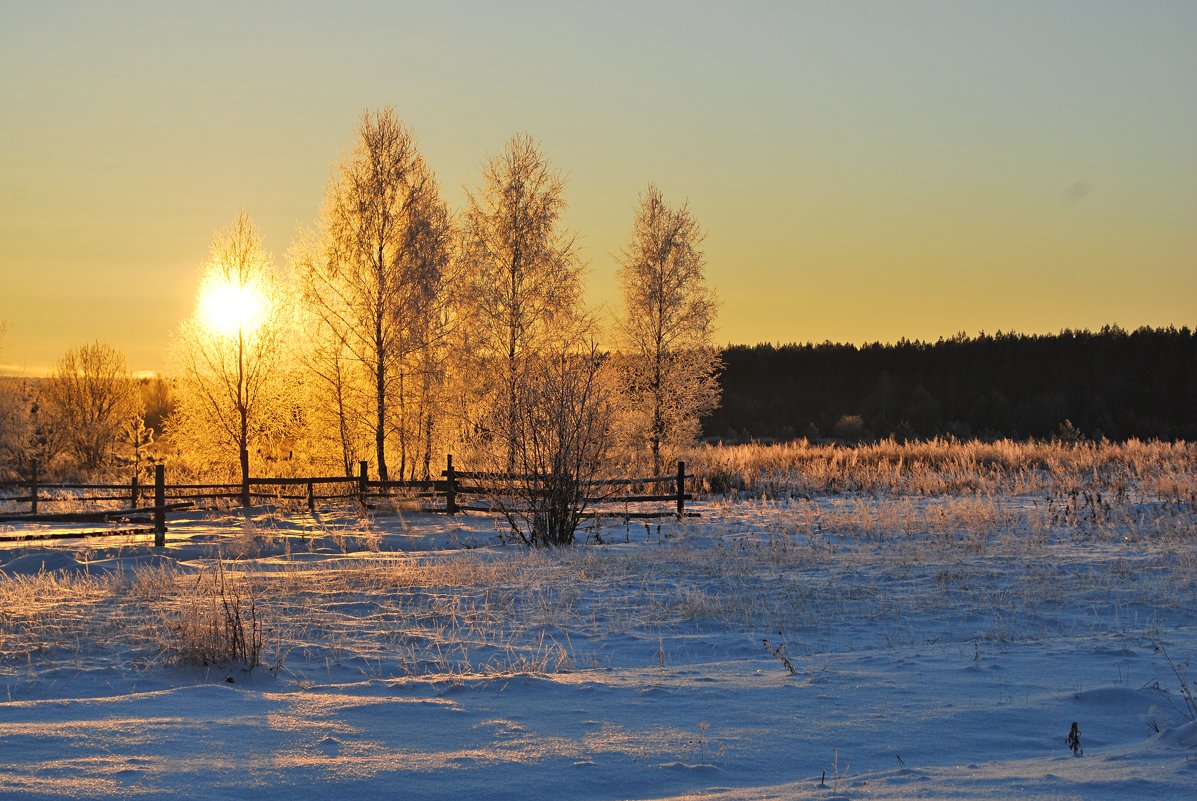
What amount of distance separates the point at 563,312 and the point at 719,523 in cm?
1215

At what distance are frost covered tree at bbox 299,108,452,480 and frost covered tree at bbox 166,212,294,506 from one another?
2389 mm

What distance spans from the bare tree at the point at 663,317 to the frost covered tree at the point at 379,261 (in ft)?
23.2

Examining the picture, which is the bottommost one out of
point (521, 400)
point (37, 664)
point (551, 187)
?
point (37, 664)

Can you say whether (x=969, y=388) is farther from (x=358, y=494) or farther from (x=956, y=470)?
(x=358, y=494)

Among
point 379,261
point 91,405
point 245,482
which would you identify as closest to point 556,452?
point 245,482

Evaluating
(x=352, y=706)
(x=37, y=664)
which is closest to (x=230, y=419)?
(x=37, y=664)

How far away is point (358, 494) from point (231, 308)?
29.9ft

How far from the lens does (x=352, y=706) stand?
6.58 m

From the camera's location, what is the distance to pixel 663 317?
115 ft

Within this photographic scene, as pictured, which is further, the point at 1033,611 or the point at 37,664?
the point at 1033,611

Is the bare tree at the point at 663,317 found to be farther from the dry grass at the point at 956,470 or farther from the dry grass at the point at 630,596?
the dry grass at the point at 630,596

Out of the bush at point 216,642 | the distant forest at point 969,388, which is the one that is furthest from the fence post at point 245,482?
the distant forest at point 969,388

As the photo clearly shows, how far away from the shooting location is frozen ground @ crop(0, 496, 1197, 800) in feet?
16.8

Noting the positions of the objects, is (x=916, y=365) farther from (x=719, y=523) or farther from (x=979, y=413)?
(x=719, y=523)
